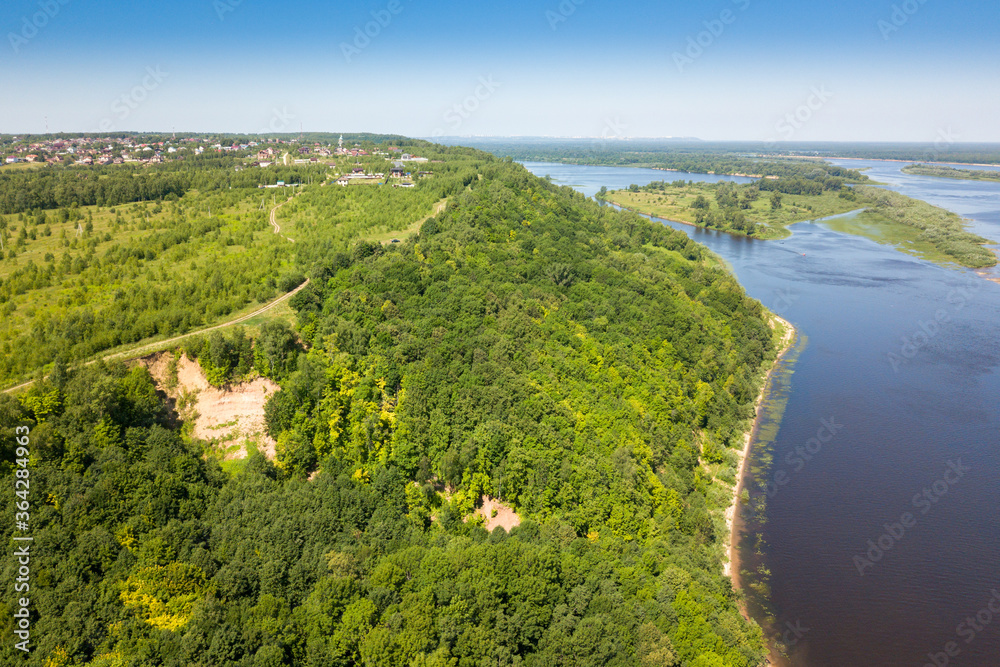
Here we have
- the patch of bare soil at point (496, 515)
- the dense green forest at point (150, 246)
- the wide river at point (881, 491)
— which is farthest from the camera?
the dense green forest at point (150, 246)

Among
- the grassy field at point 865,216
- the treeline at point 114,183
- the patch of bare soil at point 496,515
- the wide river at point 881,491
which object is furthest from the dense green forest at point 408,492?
the grassy field at point 865,216

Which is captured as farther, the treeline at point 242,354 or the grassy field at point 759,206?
the grassy field at point 759,206

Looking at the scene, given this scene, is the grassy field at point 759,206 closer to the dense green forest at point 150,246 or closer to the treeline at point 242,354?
the dense green forest at point 150,246

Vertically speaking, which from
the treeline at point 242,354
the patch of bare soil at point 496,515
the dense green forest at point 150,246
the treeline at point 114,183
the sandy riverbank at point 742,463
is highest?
the treeline at point 114,183

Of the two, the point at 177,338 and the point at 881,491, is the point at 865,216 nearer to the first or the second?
the point at 881,491

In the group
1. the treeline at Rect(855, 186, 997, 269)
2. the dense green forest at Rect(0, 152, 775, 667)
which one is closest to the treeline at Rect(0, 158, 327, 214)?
the dense green forest at Rect(0, 152, 775, 667)

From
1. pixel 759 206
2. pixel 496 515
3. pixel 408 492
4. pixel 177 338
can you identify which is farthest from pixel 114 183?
pixel 759 206

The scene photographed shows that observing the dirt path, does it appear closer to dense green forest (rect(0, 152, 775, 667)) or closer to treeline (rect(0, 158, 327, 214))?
dense green forest (rect(0, 152, 775, 667))
